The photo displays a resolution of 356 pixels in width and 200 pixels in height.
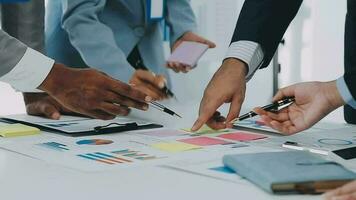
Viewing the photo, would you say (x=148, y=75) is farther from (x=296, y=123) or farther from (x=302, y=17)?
(x=302, y=17)

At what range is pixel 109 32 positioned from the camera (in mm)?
1911

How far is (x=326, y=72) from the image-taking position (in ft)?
12.6

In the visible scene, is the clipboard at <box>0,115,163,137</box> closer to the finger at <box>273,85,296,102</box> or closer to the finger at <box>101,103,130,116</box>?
the finger at <box>101,103,130,116</box>

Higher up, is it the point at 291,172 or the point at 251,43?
the point at 251,43

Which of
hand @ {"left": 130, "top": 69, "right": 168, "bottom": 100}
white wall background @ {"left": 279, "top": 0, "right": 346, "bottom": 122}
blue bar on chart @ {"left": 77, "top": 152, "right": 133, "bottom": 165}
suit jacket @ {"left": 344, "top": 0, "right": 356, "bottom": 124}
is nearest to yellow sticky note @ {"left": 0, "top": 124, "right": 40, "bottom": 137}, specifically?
blue bar on chart @ {"left": 77, "top": 152, "right": 133, "bottom": 165}

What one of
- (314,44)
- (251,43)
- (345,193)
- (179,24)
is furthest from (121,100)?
(314,44)

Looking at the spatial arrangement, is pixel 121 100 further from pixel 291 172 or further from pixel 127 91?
pixel 291 172

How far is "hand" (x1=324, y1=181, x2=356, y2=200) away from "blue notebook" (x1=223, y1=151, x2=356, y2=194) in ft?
0.13

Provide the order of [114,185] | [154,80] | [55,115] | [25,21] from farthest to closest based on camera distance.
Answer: [25,21], [154,80], [55,115], [114,185]

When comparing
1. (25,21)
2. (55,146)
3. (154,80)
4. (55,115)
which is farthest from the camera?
(25,21)

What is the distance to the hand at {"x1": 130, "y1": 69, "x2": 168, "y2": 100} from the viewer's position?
148 cm

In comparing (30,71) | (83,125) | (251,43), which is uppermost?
(251,43)

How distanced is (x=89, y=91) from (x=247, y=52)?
0.42m

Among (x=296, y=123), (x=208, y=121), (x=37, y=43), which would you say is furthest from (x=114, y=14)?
(x=296, y=123)
